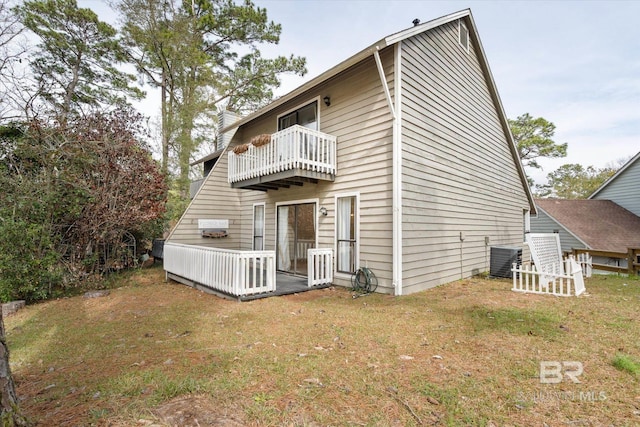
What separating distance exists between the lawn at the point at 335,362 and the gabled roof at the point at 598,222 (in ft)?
41.1

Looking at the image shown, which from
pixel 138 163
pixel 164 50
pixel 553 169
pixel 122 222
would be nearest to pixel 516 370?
pixel 122 222

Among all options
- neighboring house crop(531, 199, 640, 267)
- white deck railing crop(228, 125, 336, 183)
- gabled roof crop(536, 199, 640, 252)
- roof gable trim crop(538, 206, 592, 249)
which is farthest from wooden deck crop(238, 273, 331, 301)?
gabled roof crop(536, 199, 640, 252)

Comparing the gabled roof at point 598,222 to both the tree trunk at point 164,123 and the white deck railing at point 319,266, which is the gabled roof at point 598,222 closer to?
the white deck railing at point 319,266

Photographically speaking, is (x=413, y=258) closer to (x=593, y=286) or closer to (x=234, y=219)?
(x=593, y=286)

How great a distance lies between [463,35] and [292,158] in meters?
6.99

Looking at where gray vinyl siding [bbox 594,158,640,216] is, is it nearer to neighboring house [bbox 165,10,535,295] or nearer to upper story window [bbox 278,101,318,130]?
neighboring house [bbox 165,10,535,295]

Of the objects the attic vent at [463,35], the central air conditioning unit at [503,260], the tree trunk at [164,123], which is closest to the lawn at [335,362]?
the central air conditioning unit at [503,260]

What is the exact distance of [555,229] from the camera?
53.6ft

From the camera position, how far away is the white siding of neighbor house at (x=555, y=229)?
15.4 m

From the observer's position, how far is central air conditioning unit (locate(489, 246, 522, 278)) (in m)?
8.27

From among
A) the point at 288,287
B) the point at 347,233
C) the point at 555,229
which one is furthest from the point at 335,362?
the point at 555,229

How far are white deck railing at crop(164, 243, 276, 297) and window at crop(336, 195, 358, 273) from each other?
1.91 metres

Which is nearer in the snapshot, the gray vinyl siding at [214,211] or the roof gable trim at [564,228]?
the gray vinyl siding at [214,211]

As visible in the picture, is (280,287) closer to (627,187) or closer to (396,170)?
(396,170)
